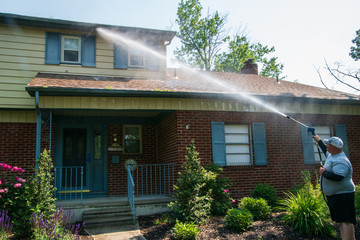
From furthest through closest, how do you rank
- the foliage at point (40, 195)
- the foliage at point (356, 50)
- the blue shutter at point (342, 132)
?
the foliage at point (356, 50), the blue shutter at point (342, 132), the foliage at point (40, 195)

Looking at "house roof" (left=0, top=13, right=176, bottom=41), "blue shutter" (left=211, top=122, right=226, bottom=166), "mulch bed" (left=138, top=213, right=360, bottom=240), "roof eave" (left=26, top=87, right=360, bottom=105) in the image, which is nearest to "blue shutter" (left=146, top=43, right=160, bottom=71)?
"house roof" (left=0, top=13, right=176, bottom=41)

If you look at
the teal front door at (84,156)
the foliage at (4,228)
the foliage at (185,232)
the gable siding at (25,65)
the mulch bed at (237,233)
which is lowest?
the mulch bed at (237,233)

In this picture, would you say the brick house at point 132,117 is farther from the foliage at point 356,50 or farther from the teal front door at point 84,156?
the foliage at point 356,50

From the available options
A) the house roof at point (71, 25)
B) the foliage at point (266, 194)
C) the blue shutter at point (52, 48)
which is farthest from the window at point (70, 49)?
the foliage at point (266, 194)

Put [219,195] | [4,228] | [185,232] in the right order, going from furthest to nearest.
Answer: [219,195]
[4,228]
[185,232]

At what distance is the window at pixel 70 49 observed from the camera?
1001cm

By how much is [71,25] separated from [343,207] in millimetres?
9213

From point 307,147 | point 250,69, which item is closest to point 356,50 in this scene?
Answer: point 250,69

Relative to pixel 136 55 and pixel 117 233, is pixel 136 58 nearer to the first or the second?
pixel 136 55

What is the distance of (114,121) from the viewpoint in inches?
400

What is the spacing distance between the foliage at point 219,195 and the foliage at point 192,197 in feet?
0.85

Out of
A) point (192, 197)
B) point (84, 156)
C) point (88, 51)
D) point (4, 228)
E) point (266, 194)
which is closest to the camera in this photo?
point (4, 228)

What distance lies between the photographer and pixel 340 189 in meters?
4.71

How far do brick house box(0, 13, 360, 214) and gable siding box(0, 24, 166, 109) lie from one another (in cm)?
3
